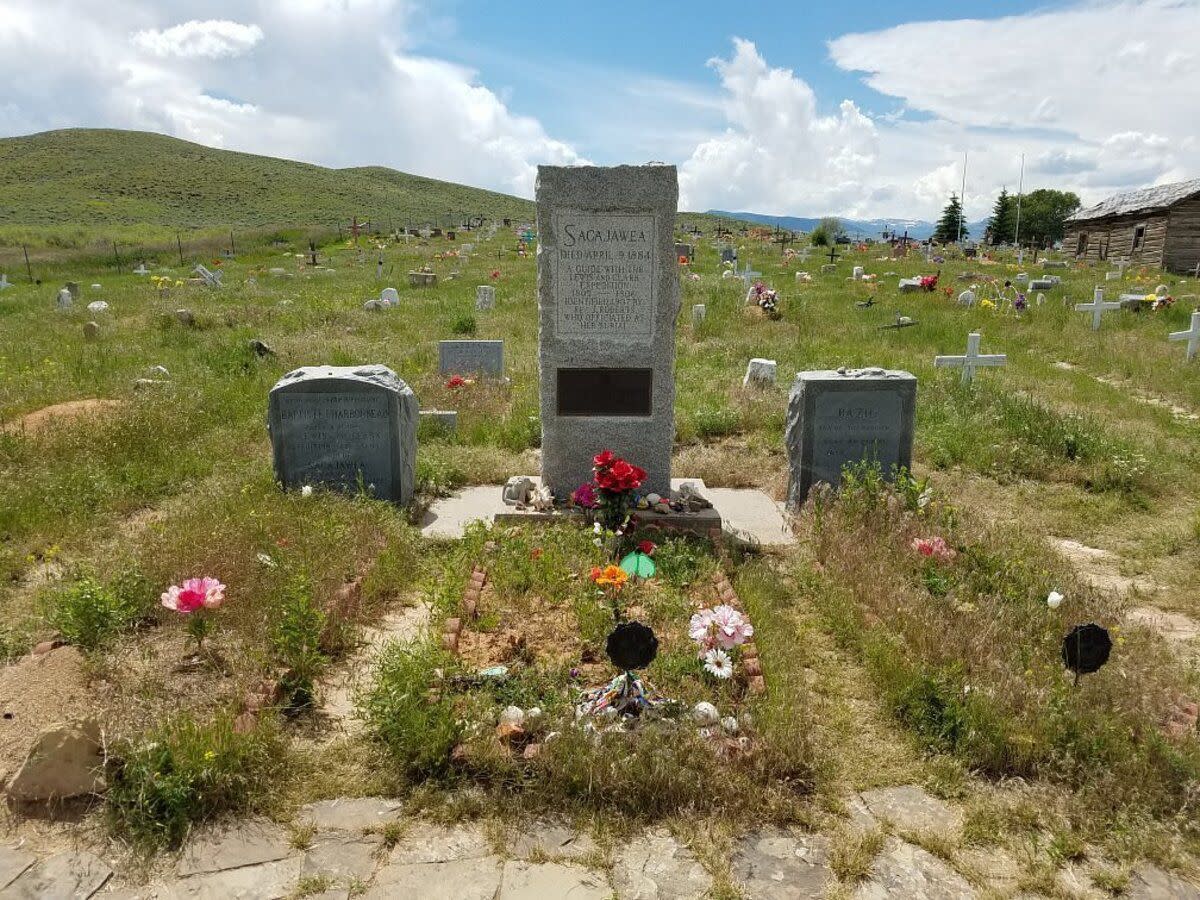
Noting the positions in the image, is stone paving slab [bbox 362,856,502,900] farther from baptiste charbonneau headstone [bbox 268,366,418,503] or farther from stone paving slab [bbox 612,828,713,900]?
baptiste charbonneau headstone [bbox 268,366,418,503]

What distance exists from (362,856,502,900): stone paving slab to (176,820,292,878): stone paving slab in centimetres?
44

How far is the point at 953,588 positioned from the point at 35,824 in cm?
476

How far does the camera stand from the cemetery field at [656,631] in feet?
10.5

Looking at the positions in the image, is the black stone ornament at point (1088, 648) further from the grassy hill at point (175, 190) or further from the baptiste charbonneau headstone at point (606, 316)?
the grassy hill at point (175, 190)

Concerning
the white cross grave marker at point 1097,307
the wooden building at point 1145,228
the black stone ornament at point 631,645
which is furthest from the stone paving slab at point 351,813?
the wooden building at point 1145,228

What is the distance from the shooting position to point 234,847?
2.98 meters

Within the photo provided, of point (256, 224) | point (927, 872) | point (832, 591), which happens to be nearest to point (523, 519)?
point (832, 591)

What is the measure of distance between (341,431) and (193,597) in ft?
10.2

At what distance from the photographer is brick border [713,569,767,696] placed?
3.91 metres

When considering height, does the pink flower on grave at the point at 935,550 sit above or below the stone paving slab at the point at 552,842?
above

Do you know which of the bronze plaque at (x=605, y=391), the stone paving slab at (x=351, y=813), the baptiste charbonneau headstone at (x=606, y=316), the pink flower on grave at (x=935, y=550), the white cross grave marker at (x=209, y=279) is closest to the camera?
the stone paving slab at (x=351, y=813)

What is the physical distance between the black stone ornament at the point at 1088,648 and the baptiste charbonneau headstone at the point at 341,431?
506 centimetres

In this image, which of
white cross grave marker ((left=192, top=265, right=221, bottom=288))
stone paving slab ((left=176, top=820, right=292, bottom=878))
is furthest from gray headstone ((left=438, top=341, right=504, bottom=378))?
white cross grave marker ((left=192, top=265, right=221, bottom=288))

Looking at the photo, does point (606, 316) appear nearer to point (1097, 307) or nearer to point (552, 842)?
point (552, 842)
